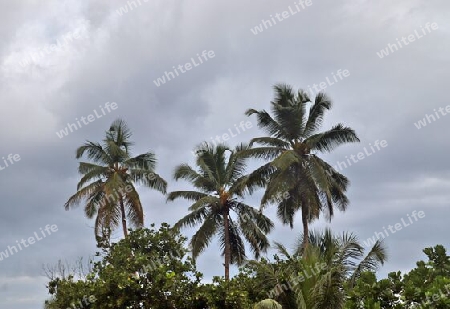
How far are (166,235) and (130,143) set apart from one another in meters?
10.2

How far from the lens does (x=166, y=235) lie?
26703mm

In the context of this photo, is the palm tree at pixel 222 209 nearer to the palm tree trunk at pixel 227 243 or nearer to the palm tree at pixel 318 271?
the palm tree trunk at pixel 227 243

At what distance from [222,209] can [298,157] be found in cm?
569

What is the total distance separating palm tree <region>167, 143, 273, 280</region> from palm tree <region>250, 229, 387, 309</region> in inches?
302

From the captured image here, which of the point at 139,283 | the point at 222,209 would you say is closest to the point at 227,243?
the point at 222,209

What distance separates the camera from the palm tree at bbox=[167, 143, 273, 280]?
1275 inches

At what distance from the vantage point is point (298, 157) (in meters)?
29.4

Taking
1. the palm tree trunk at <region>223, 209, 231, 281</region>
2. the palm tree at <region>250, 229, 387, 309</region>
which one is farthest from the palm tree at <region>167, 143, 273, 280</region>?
the palm tree at <region>250, 229, 387, 309</region>

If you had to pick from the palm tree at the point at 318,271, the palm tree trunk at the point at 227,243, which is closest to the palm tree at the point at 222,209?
the palm tree trunk at the point at 227,243

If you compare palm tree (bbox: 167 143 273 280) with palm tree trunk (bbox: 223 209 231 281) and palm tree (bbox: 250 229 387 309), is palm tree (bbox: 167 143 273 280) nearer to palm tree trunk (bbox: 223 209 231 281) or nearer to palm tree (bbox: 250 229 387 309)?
palm tree trunk (bbox: 223 209 231 281)

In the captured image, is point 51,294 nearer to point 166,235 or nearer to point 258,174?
point 166,235

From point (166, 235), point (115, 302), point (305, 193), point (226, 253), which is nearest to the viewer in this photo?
point (115, 302)

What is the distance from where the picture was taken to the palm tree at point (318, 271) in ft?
60.0

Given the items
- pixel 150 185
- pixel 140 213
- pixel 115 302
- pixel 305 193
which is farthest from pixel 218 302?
pixel 150 185
